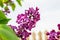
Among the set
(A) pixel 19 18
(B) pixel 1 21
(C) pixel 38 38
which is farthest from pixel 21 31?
(C) pixel 38 38

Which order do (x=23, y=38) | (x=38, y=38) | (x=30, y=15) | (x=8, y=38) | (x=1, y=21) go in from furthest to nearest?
(x=38, y=38), (x=30, y=15), (x=23, y=38), (x=1, y=21), (x=8, y=38)

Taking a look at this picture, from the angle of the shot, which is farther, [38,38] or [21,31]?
[38,38]

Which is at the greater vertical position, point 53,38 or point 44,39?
point 53,38

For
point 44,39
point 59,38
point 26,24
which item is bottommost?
point 44,39

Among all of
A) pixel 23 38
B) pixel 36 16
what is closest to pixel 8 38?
pixel 23 38

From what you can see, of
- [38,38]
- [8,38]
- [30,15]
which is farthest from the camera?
[38,38]

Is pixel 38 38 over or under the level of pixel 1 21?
under

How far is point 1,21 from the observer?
56 centimetres

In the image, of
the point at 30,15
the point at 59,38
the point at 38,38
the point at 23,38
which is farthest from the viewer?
the point at 38,38

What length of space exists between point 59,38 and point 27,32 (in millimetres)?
389

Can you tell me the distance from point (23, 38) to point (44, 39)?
22.5ft

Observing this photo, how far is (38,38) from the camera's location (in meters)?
8.41

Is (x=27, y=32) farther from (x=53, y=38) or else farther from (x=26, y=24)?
(x=53, y=38)

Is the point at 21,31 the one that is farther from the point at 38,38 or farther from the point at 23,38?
the point at 38,38
